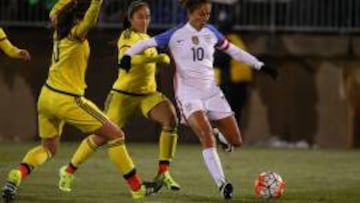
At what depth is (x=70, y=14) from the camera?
33.6 feet

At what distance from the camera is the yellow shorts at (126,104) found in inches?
465

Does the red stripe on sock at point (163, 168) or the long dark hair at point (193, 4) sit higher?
the long dark hair at point (193, 4)

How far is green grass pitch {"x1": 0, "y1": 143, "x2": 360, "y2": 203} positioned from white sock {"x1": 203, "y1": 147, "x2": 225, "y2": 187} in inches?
8.3

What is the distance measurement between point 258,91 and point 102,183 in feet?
27.6

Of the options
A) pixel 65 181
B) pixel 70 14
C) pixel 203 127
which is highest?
pixel 70 14

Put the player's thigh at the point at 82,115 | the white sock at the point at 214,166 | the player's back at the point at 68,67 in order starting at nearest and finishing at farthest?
the player's thigh at the point at 82,115 → the player's back at the point at 68,67 → the white sock at the point at 214,166

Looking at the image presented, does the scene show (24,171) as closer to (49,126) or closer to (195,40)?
(49,126)

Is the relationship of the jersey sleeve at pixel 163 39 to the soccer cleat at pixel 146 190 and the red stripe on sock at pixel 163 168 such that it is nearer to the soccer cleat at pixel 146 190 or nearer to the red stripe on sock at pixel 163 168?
the red stripe on sock at pixel 163 168

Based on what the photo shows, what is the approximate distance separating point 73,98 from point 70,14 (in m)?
0.86

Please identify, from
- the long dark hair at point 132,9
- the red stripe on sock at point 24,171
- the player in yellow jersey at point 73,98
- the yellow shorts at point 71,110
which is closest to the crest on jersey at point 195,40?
the long dark hair at point 132,9

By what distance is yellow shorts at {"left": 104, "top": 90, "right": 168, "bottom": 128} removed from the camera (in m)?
11.8

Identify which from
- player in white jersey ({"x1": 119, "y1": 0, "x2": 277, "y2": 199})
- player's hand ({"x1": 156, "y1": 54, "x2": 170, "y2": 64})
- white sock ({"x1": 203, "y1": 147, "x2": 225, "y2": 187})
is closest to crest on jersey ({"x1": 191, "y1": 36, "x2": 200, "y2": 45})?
player in white jersey ({"x1": 119, "y1": 0, "x2": 277, "y2": 199})

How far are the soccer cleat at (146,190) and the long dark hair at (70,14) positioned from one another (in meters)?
1.80

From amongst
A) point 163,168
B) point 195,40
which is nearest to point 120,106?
point 163,168
